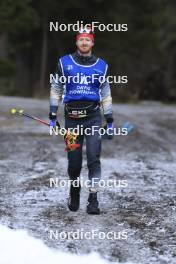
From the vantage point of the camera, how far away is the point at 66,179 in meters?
9.35

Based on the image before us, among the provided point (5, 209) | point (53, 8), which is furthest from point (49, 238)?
point (53, 8)

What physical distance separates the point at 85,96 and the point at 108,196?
1763mm

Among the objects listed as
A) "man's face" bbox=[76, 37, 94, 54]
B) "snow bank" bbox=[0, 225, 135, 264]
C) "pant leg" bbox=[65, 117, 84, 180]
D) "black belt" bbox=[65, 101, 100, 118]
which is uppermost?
"man's face" bbox=[76, 37, 94, 54]

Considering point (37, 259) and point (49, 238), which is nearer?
point (37, 259)

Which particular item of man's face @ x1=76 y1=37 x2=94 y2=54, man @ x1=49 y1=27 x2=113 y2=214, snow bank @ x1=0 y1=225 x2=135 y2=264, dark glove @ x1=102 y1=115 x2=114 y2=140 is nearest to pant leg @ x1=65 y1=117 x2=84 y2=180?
man @ x1=49 y1=27 x2=113 y2=214

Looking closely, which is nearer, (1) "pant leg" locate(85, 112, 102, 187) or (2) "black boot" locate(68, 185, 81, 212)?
(1) "pant leg" locate(85, 112, 102, 187)

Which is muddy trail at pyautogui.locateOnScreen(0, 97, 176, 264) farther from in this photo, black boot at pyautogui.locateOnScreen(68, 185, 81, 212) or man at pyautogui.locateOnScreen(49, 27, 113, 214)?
man at pyautogui.locateOnScreen(49, 27, 113, 214)

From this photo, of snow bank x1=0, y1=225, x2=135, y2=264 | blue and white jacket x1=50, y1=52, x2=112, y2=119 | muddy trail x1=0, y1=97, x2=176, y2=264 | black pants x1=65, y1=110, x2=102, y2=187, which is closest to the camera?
snow bank x1=0, y1=225, x2=135, y2=264

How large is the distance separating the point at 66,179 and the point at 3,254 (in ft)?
12.2

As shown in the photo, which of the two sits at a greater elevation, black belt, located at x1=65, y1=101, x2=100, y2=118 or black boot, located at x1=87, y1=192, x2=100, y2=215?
black belt, located at x1=65, y1=101, x2=100, y2=118

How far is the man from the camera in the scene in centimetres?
706

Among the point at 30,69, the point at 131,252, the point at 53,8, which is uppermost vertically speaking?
the point at 53,8

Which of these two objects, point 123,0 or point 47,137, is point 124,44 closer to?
point 123,0

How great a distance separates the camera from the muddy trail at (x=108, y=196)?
6.17 m
